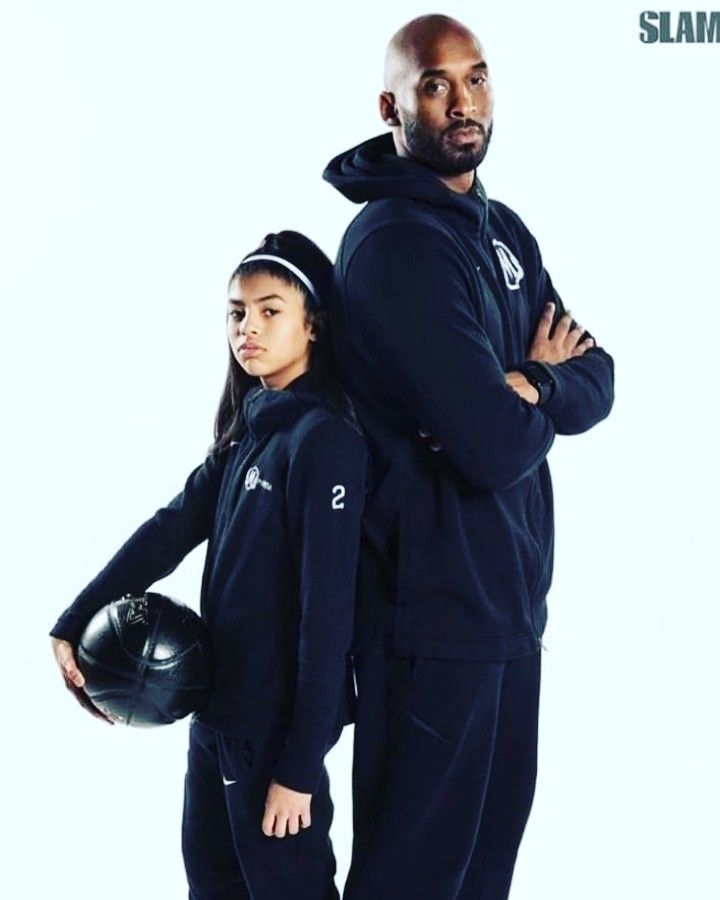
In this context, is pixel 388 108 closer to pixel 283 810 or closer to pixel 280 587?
pixel 280 587

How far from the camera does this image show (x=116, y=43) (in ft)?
14.7

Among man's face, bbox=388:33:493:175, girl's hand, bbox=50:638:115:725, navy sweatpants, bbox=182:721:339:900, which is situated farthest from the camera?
girl's hand, bbox=50:638:115:725

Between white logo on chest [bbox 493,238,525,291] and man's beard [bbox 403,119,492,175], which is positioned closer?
man's beard [bbox 403,119,492,175]

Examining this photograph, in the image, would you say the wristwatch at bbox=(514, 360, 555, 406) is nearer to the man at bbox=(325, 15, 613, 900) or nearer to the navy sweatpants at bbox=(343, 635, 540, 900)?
the man at bbox=(325, 15, 613, 900)

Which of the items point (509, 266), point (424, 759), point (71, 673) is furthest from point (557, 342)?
point (71, 673)

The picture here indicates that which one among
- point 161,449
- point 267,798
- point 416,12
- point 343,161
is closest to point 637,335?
point 416,12

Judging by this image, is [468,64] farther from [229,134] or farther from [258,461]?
[229,134]

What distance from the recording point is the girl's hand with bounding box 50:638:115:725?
293cm

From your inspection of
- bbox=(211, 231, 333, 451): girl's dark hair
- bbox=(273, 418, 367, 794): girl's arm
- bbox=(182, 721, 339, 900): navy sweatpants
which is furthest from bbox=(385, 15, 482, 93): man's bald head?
bbox=(182, 721, 339, 900): navy sweatpants

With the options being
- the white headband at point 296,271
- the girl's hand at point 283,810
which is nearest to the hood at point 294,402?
the white headband at point 296,271

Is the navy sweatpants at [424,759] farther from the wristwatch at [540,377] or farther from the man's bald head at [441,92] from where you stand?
the man's bald head at [441,92]

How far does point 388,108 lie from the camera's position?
9.07 feet

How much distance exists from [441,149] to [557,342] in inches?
17.3

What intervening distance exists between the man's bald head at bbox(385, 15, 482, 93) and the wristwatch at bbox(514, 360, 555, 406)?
562mm
